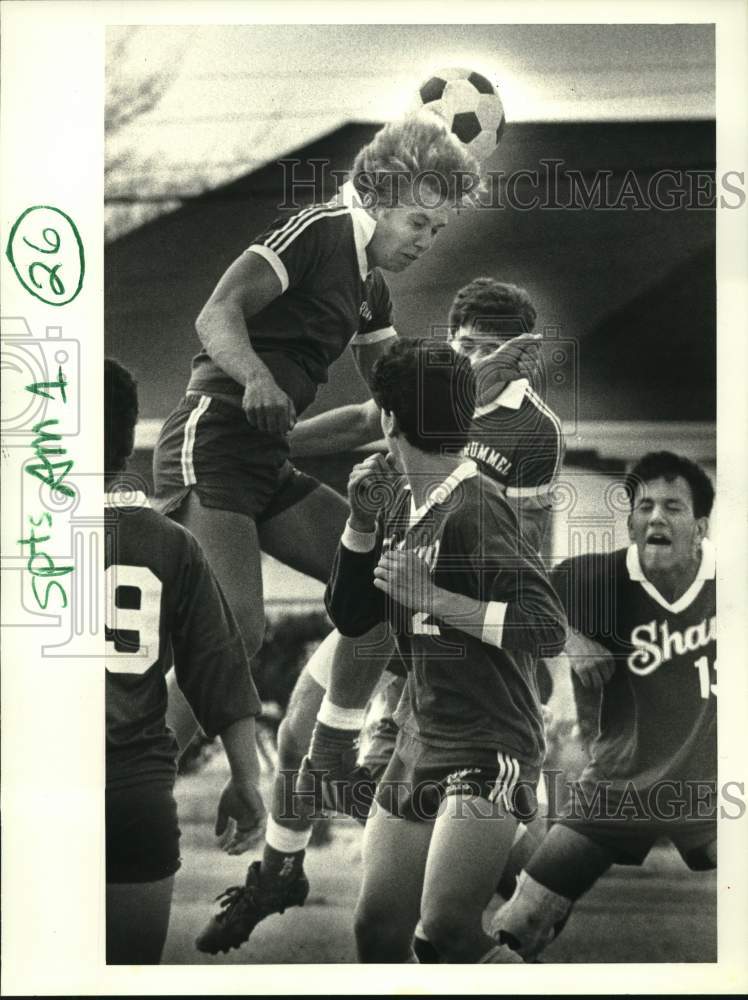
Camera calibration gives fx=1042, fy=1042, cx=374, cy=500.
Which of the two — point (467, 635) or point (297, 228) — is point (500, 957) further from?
point (297, 228)

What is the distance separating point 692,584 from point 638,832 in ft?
2.02

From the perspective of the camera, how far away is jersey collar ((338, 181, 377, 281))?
255cm

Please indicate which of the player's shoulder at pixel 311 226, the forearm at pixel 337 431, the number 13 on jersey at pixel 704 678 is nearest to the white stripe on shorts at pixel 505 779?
the number 13 on jersey at pixel 704 678

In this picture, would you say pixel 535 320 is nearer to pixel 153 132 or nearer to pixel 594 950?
pixel 153 132

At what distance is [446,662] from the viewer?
97.7 inches

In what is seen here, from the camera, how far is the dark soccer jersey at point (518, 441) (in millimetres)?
2514

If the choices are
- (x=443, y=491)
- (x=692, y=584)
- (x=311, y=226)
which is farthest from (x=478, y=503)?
(x=311, y=226)

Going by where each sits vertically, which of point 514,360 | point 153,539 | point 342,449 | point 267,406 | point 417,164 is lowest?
point 153,539

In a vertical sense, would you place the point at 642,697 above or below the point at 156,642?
below

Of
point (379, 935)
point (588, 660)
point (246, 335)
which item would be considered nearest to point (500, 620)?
point (588, 660)

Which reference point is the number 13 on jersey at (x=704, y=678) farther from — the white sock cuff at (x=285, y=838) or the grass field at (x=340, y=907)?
the white sock cuff at (x=285, y=838)

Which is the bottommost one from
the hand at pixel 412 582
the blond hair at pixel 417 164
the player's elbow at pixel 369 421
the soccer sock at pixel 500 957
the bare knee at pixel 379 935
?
the soccer sock at pixel 500 957

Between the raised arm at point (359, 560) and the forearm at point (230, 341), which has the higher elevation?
the forearm at point (230, 341)

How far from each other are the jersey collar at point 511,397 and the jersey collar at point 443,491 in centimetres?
14
